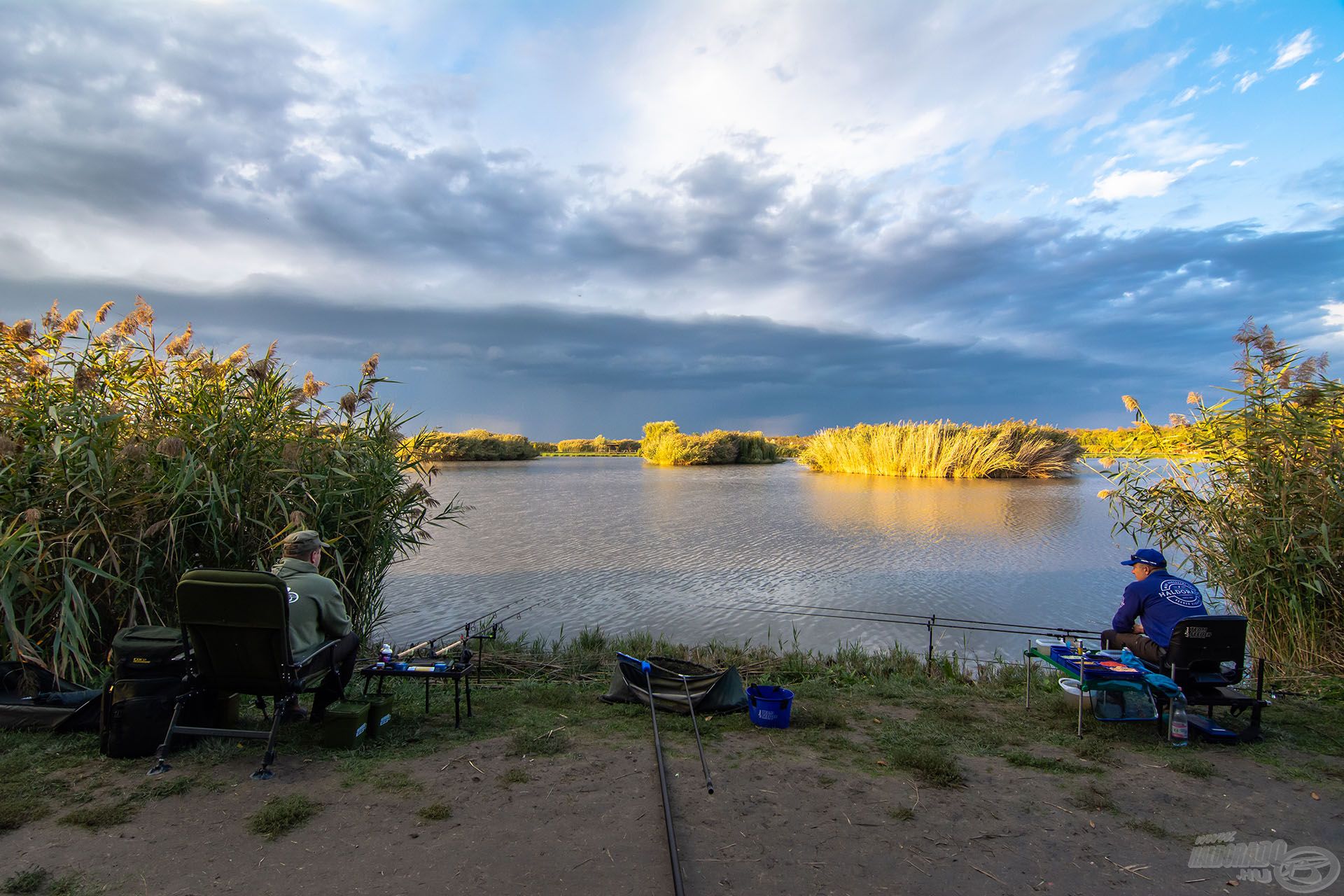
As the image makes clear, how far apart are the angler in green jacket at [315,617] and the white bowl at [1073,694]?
4.43 meters

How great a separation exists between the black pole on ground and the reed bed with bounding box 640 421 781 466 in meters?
46.6

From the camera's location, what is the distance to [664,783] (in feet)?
10.4

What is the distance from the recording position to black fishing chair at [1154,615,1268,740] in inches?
159

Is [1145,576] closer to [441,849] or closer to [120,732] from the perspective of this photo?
[441,849]

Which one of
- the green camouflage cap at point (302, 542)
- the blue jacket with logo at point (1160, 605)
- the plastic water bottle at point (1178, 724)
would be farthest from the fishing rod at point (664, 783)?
the blue jacket with logo at point (1160, 605)

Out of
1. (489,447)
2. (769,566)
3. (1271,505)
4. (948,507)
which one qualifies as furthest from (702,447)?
(1271,505)

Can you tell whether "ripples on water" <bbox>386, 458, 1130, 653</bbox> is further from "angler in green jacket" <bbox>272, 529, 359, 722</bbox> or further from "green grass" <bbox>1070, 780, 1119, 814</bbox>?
"green grass" <bbox>1070, 780, 1119, 814</bbox>

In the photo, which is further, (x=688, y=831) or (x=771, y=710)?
(x=771, y=710)

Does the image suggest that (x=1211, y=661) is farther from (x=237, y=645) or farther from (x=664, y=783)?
(x=237, y=645)

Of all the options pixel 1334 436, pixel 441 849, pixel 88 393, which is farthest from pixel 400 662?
pixel 1334 436

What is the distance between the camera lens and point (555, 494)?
25234 millimetres

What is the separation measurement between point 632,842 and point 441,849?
0.77 m

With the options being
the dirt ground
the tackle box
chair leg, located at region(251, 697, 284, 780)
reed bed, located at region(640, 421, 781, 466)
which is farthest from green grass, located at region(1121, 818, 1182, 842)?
reed bed, located at region(640, 421, 781, 466)

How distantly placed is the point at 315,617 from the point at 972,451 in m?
32.2
